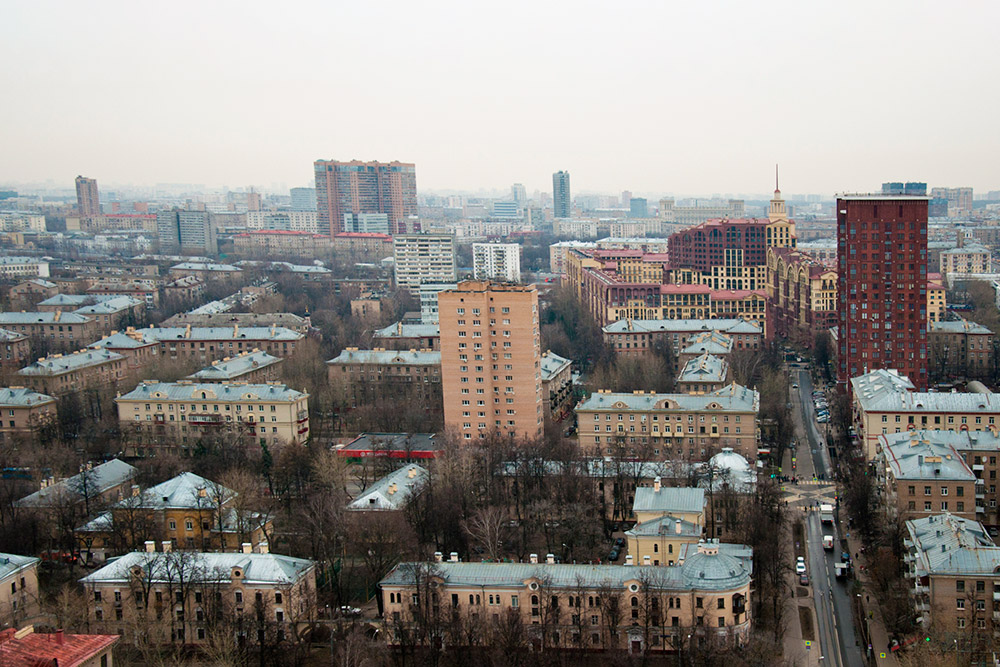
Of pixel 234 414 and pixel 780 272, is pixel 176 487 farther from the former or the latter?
A: pixel 780 272

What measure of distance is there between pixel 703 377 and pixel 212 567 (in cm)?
2559

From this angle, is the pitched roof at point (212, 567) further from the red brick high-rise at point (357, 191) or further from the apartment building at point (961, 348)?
the red brick high-rise at point (357, 191)

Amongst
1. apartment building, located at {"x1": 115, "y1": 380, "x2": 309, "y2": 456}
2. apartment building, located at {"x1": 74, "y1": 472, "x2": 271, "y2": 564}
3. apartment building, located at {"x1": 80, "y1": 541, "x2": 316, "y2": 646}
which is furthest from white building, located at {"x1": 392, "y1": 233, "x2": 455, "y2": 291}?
apartment building, located at {"x1": 80, "y1": 541, "x2": 316, "y2": 646}

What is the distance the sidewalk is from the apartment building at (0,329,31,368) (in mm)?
48097

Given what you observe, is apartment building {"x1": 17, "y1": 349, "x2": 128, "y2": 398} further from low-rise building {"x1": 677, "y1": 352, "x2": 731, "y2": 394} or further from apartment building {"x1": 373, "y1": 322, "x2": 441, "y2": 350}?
low-rise building {"x1": 677, "y1": 352, "x2": 731, "y2": 394}

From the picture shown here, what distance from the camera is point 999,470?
111 feet

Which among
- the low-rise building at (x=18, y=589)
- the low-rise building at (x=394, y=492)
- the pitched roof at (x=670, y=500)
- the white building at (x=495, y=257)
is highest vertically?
the white building at (x=495, y=257)

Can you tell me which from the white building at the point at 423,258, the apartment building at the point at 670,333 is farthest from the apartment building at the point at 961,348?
the white building at the point at 423,258

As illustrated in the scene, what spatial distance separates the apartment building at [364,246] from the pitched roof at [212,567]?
95543 mm

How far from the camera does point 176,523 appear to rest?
32844 millimetres

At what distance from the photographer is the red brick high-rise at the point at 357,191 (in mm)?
142250

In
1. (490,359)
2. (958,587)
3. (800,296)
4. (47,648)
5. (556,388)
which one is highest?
(490,359)

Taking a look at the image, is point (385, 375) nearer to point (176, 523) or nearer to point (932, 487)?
point (176, 523)

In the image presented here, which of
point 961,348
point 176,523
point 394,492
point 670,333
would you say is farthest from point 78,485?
point 961,348
